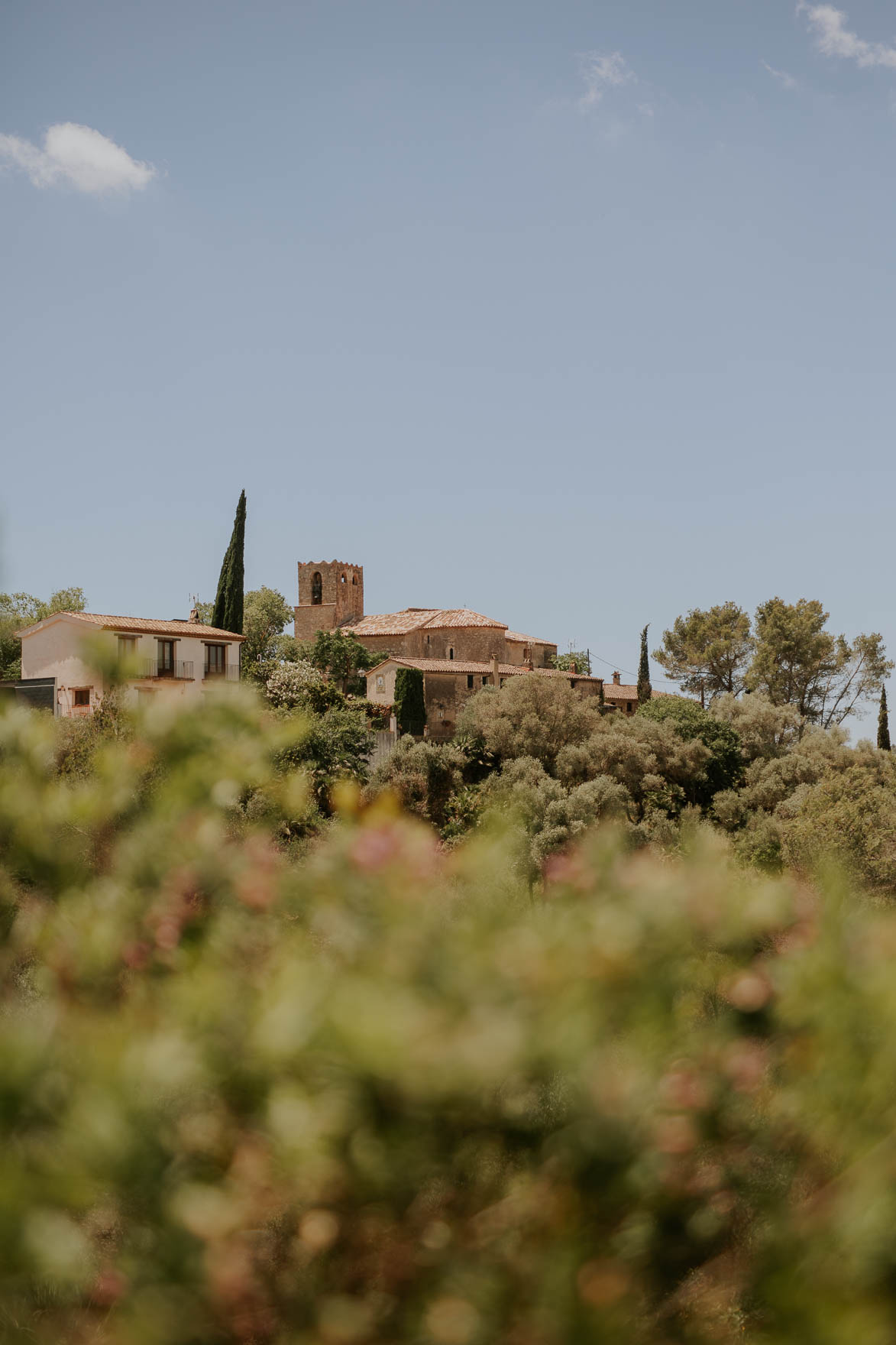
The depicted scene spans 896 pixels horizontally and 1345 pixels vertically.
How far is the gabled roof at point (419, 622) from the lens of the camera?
168 ft

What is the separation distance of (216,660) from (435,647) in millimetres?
16807

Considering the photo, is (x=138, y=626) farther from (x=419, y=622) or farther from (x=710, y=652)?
(x=710, y=652)

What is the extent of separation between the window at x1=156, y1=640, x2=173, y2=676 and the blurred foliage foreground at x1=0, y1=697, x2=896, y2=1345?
32.1m

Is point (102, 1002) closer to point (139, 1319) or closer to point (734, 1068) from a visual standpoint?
point (139, 1319)

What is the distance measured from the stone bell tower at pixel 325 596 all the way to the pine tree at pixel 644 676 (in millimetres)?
17826

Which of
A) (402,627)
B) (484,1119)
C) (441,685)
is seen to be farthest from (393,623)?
(484,1119)

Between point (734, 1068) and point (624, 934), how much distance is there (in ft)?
1.58

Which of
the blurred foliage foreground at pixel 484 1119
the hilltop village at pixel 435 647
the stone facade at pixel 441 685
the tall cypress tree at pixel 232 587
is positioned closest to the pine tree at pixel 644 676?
the hilltop village at pixel 435 647

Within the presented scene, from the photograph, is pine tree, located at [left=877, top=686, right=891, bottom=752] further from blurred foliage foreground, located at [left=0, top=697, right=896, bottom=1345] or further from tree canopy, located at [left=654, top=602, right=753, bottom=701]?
blurred foliage foreground, located at [left=0, top=697, right=896, bottom=1345]

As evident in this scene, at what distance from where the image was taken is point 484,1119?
2.37m

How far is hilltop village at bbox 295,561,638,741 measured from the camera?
43.5 metres

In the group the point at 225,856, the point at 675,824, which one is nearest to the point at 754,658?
the point at 675,824

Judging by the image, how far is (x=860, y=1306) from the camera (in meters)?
2.07

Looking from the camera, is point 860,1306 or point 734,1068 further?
point 734,1068
